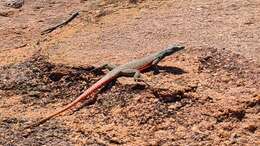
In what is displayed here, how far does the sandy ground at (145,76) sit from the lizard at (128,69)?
0.08m

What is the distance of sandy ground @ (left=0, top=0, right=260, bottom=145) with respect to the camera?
5512 mm

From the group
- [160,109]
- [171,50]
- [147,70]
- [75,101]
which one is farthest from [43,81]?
[160,109]

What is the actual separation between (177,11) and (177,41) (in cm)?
123

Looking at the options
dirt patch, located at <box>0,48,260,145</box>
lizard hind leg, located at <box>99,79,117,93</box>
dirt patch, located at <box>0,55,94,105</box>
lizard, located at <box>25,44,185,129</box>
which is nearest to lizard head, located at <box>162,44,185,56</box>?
lizard, located at <box>25,44,185,129</box>

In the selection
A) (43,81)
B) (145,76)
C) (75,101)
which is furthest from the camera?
(43,81)

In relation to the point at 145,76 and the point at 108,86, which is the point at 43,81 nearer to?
the point at 108,86

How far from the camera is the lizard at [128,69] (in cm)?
616

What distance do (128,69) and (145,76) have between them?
18 centimetres

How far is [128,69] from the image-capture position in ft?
21.2

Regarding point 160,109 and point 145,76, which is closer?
point 160,109

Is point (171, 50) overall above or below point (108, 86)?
above

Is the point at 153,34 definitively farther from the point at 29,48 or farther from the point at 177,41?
the point at 29,48

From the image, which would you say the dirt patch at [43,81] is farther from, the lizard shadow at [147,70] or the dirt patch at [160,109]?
the lizard shadow at [147,70]

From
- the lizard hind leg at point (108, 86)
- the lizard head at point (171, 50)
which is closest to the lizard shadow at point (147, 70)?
the lizard hind leg at point (108, 86)
